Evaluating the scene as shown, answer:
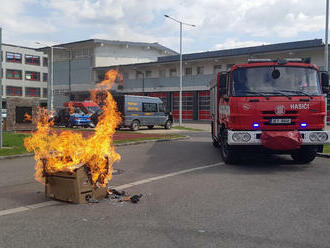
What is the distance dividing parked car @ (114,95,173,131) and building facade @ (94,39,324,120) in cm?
1171

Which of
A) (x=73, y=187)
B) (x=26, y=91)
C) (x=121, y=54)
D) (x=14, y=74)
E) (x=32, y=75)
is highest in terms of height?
(x=121, y=54)

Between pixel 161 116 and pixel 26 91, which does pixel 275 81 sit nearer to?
pixel 161 116

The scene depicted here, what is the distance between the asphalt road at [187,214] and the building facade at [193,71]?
29.1 metres

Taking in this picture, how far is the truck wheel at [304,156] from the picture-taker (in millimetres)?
10414

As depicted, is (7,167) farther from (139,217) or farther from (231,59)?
(231,59)

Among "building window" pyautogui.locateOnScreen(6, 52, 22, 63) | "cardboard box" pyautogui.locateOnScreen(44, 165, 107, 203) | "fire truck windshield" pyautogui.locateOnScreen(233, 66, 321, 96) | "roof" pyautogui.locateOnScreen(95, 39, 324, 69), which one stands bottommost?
"cardboard box" pyautogui.locateOnScreen(44, 165, 107, 203)

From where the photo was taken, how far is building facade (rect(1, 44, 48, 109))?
69.2 meters

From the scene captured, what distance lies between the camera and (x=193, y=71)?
44.1 metres

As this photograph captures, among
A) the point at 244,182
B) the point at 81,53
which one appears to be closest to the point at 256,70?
the point at 244,182

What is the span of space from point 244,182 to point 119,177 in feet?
9.38

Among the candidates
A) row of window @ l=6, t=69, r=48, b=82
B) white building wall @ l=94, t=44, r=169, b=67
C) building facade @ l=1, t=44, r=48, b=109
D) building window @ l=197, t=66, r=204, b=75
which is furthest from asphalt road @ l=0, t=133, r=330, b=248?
row of window @ l=6, t=69, r=48, b=82

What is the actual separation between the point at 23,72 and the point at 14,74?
1.94 m

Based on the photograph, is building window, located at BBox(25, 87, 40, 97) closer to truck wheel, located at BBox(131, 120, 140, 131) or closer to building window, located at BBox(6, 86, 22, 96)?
building window, located at BBox(6, 86, 22, 96)

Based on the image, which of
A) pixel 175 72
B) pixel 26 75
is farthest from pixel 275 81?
pixel 26 75
